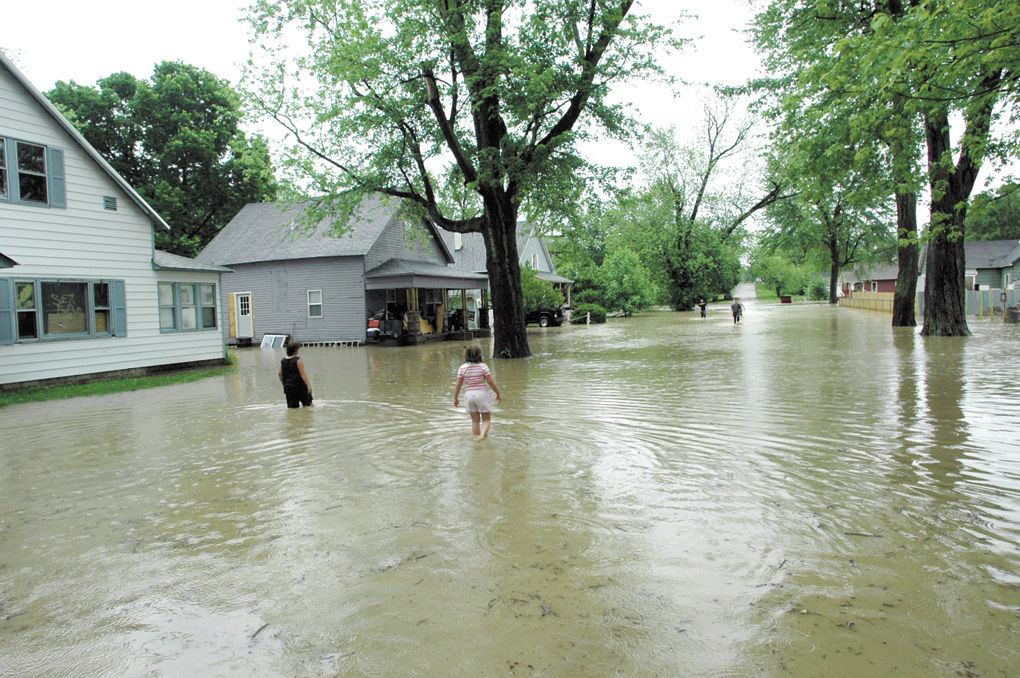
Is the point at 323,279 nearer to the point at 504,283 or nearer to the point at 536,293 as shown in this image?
the point at 536,293

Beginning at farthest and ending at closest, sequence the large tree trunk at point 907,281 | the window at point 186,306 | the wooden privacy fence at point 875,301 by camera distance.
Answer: the wooden privacy fence at point 875,301 < the large tree trunk at point 907,281 < the window at point 186,306

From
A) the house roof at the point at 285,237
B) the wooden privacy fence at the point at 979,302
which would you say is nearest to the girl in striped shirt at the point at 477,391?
the house roof at the point at 285,237

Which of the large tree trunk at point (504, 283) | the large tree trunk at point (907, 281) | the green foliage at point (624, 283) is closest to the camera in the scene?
the large tree trunk at point (504, 283)

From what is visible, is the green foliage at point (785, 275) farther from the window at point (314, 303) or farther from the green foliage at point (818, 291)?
the window at point (314, 303)

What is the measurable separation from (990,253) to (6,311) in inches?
2600

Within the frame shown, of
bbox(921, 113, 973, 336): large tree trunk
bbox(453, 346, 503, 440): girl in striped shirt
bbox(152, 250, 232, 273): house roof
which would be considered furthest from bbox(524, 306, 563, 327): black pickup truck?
bbox(453, 346, 503, 440): girl in striped shirt

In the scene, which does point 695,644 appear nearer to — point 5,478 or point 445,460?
point 445,460

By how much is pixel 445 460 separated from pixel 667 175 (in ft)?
181

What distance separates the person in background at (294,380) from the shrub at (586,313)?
3231cm

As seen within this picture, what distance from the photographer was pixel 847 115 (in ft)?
45.2

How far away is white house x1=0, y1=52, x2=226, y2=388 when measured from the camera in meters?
14.4

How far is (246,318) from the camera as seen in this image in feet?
102

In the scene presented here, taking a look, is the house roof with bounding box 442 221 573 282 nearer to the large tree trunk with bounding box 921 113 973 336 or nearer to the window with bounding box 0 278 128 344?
the large tree trunk with bounding box 921 113 973 336

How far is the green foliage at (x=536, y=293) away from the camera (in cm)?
3556
